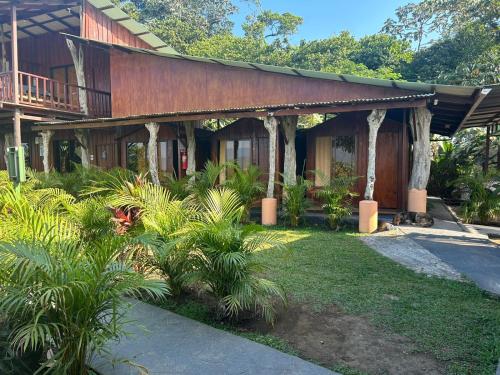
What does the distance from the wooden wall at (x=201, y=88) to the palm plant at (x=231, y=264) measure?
664 cm

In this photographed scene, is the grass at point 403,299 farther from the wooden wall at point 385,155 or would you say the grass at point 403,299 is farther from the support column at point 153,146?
the support column at point 153,146

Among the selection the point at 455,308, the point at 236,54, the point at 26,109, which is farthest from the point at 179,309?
the point at 236,54

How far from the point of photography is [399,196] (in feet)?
30.8

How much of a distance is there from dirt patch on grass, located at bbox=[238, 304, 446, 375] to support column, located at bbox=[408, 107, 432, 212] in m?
5.54

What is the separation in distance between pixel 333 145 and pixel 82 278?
362 inches

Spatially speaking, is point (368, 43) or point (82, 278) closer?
point (82, 278)

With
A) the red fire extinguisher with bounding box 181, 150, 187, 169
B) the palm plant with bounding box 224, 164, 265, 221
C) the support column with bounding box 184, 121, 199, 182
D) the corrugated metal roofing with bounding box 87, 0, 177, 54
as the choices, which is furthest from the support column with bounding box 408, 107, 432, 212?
the corrugated metal roofing with bounding box 87, 0, 177, 54

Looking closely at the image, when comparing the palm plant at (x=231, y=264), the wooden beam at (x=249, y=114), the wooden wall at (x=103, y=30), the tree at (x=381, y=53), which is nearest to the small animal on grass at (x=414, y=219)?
the wooden beam at (x=249, y=114)

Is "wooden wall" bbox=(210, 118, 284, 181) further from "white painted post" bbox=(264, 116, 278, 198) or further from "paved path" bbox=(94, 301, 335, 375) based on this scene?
"paved path" bbox=(94, 301, 335, 375)

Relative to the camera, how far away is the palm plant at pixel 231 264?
343 centimetres

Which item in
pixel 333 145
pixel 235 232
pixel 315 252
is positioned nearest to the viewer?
pixel 235 232

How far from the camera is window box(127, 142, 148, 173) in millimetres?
13422

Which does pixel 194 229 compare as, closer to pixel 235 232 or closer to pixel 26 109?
pixel 235 232

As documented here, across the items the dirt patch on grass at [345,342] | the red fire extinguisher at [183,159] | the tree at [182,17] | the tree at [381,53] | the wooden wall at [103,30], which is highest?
the tree at [182,17]
